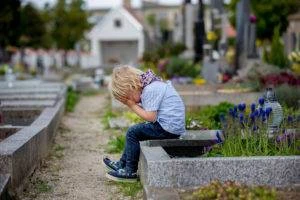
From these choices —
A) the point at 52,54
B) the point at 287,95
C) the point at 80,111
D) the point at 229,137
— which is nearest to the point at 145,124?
the point at 229,137

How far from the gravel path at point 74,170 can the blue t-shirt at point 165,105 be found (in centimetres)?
87

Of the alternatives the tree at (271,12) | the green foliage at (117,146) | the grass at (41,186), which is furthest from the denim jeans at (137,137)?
the tree at (271,12)

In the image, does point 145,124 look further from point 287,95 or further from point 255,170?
point 287,95

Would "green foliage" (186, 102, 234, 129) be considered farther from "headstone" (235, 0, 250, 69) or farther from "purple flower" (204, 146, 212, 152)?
"headstone" (235, 0, 250, 69)

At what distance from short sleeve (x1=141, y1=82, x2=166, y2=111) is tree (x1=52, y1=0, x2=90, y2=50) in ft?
178

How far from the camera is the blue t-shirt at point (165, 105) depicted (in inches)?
271

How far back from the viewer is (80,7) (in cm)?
6297

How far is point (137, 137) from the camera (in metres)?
7.02

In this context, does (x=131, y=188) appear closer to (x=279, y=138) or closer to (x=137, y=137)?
(x=137, y=137)

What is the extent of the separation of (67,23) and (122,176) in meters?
54.9

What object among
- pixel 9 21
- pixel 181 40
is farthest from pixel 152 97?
pixel 181 40

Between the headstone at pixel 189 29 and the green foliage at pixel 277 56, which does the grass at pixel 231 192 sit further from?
the headstone at pixel 189 29

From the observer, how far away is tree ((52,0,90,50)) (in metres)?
60.7

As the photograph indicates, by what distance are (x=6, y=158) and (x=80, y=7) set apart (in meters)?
57.8
